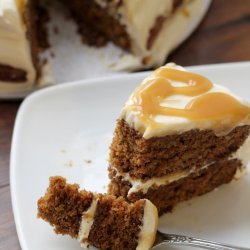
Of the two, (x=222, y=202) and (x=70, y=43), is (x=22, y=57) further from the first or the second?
→ (x=222, y=202)

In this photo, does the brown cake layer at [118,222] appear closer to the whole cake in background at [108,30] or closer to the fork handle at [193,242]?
the fork handle at [193,242]

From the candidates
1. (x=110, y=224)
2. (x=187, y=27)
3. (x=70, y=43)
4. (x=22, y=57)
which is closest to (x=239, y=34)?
(x=187, y=27)

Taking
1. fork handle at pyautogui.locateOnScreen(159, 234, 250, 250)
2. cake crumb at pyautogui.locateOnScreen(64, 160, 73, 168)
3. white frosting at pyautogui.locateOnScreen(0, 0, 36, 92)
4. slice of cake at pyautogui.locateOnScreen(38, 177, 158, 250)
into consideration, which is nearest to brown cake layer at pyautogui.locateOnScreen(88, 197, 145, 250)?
slice of cake at pyautogui.locateOnScreen(38, 177, 158, 250)

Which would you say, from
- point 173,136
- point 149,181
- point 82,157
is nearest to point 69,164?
point 82,157

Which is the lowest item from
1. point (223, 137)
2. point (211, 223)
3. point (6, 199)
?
point (6, 199)

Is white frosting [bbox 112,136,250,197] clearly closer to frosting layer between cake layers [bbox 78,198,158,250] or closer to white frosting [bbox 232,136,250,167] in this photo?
white frosting [bbox 232,136,250,167]
